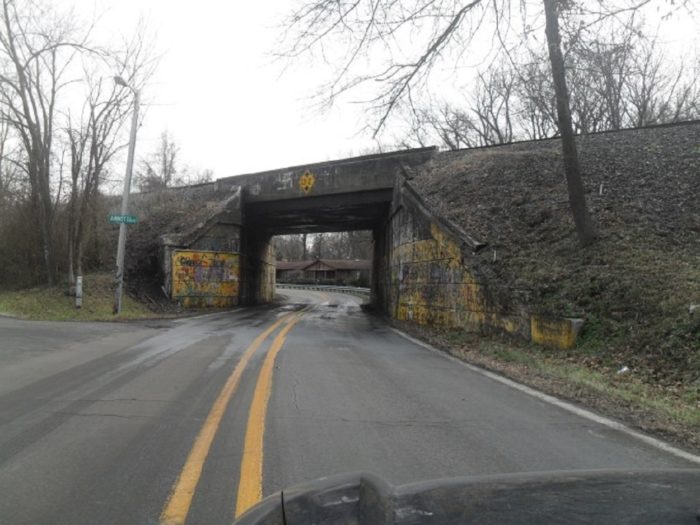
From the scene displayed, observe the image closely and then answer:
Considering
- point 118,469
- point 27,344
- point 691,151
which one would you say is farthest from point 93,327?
point 691,151

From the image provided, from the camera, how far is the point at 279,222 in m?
31.9

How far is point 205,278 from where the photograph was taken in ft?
80.9

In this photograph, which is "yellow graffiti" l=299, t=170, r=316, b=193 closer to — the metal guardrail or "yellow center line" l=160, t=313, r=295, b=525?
"yellow center line" l=160, t=313, r=295, b=525

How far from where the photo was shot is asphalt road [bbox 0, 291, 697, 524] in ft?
11.8

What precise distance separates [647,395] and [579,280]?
4467 mm

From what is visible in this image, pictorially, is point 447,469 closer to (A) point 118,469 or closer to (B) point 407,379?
(A) point 118,469

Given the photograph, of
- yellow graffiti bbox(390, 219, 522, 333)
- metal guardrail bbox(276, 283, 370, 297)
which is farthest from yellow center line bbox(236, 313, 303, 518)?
metal guardrail bbox(276, 283, 370, 297)

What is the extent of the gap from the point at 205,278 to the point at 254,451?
69.2 ft

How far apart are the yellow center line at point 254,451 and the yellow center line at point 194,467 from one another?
0.32m

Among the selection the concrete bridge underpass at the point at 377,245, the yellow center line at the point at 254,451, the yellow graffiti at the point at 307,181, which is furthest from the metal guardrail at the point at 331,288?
the yellow center line at the point at 254,451

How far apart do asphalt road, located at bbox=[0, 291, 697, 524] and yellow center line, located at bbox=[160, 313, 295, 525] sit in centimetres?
2

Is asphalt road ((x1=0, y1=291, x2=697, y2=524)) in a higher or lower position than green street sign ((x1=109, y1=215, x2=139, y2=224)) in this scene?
lower

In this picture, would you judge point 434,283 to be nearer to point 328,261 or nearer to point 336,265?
point 336,265

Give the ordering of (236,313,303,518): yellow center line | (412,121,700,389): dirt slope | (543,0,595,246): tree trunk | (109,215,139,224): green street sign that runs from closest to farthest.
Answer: (236,313,303,518): yellow center line → (412,121,700,389): dirt slope → (543,0,595,246): tree trunk → (109,215,139,224): green street sign
